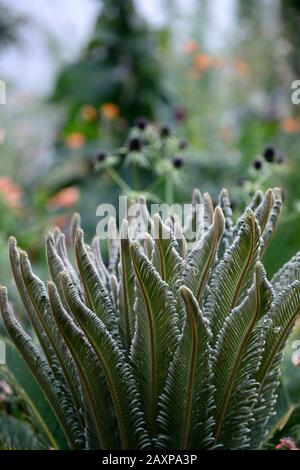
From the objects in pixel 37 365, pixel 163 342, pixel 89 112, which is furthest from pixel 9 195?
pixel 163 342

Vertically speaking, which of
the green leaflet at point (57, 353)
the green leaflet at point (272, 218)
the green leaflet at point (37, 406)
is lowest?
the green leaflet at point (37, 406)

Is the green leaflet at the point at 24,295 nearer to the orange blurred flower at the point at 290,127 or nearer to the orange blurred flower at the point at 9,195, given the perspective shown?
the orange blurred flower at the point at 9,195

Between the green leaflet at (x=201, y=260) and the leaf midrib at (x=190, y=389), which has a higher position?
the green leaflet at (x=201, y=260)

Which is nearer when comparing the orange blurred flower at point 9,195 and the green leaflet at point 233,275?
the green leaflet at point 233,275

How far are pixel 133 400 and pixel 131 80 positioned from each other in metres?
3.28

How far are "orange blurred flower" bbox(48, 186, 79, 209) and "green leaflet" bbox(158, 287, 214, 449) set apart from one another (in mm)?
2916

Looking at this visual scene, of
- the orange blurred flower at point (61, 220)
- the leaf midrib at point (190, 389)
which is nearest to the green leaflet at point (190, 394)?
the leaf midrib at point (190, 389)

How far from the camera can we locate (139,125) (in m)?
2.29

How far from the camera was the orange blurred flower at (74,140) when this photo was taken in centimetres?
461

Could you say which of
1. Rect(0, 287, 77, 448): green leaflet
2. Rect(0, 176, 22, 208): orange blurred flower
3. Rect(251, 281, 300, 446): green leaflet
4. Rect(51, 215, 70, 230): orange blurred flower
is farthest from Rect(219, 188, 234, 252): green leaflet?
Rect(0, 176, 22, 208): orange blurred flower

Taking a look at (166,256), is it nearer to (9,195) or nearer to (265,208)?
(265,208)

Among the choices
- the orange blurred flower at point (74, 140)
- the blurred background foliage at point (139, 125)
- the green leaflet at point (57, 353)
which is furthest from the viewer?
the orange blurred flower at point (74, 140)

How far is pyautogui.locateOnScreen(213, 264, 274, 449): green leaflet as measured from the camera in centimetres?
126
